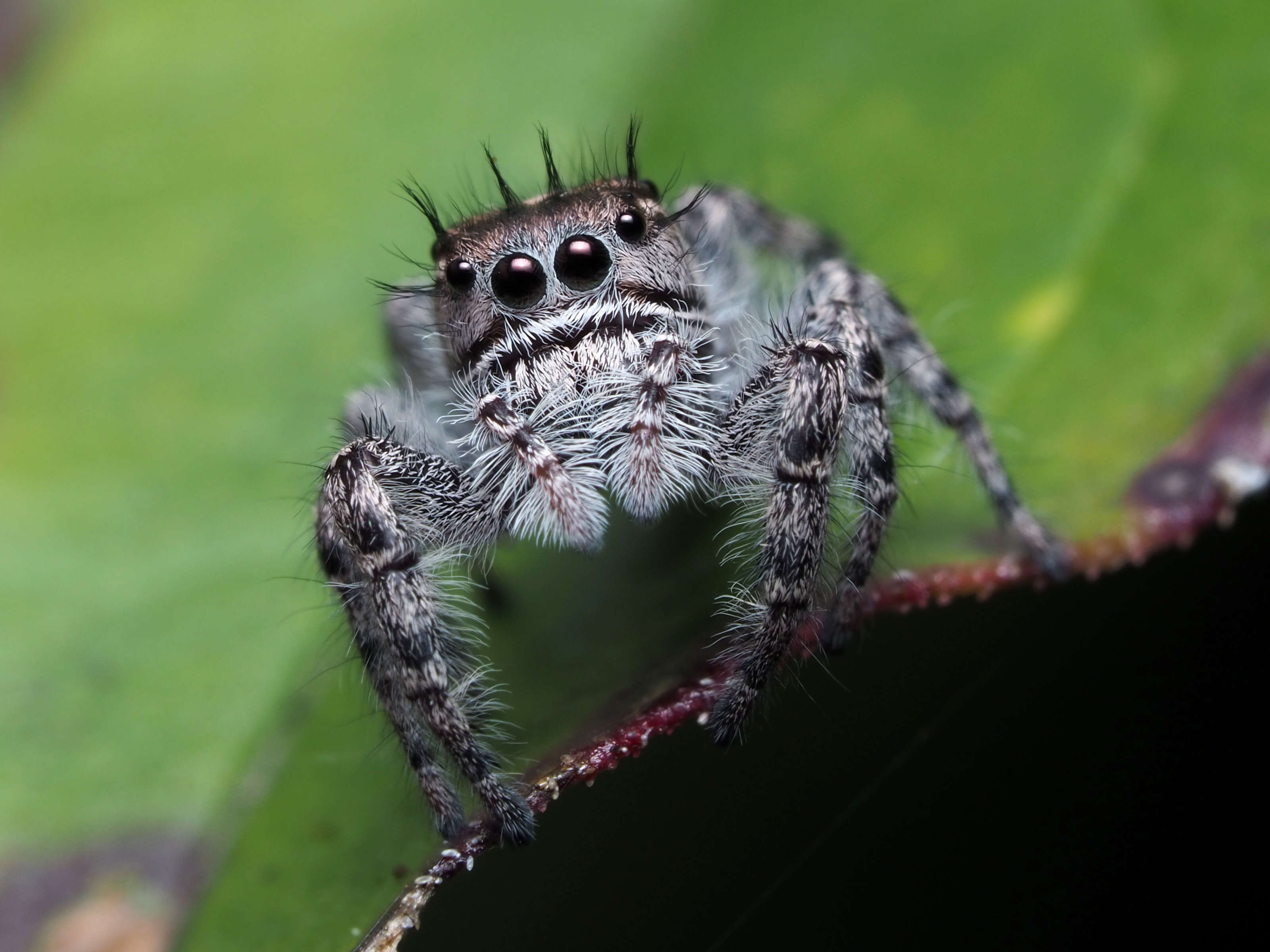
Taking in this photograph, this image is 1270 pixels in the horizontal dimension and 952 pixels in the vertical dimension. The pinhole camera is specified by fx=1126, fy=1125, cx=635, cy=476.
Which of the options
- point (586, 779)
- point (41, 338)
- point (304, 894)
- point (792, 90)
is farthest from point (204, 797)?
point (792, 90)

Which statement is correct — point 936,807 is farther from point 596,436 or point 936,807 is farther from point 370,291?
point 370,291

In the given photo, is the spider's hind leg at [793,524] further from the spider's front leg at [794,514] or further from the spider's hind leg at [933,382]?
the spider's hind leg at [933,382]

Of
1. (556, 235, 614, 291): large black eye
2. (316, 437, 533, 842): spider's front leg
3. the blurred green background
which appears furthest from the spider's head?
the blurred green background

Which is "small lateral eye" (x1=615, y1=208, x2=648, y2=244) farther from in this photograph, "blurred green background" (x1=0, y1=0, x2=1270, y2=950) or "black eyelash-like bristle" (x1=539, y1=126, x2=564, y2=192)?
"blurred green background" (x1=0, y1=0, x2=1270, y2=950)

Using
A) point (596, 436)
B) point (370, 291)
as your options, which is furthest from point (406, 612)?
point (370, 291)

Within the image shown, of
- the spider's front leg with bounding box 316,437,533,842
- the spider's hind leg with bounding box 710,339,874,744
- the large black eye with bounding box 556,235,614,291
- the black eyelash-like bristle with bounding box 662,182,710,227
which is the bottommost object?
the spider's hind leg with bounding box 710,339,874,744

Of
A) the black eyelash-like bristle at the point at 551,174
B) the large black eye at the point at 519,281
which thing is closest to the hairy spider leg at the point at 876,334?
the black eyelash-like bristle at the point at 551,174
